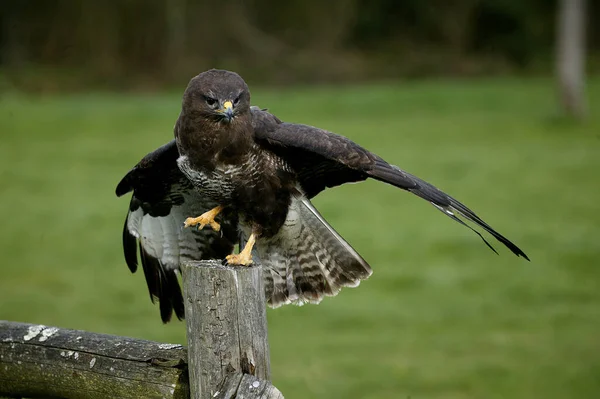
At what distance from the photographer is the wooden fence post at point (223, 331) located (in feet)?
10.5

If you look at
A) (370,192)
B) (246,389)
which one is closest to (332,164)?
(246,389)

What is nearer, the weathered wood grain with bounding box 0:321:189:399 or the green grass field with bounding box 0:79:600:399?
the weathered wood grain with bounding box 0:321:189:399

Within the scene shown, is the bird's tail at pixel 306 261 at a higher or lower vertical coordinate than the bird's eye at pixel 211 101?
lower

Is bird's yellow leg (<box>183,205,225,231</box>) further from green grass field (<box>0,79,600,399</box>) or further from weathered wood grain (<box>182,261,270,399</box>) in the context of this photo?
green grass field (<box>0,79,600,399</box>)

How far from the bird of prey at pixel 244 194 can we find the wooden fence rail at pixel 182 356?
90cm

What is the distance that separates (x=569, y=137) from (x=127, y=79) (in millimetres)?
13891

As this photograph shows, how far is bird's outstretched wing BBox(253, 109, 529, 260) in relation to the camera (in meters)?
4.20

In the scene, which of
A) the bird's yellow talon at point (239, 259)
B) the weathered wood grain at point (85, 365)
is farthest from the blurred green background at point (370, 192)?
the weathered wood grain at point (85, 365)

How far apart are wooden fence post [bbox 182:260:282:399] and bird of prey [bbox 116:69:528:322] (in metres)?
0.93

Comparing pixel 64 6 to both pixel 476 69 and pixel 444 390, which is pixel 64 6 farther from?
pixel 444 390

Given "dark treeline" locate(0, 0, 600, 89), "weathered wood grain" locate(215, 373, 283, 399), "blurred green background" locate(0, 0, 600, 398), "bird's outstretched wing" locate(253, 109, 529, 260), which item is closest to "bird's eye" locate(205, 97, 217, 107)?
"bird's outstretched wing" locate(253, 109, 529, 260)

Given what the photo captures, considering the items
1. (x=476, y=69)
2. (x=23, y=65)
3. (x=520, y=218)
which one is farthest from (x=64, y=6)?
(x=520, y=218)

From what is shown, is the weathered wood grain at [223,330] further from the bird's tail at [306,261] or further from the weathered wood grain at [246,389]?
the bird's tail at [306,261]

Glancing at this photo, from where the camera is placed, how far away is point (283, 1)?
103ft
